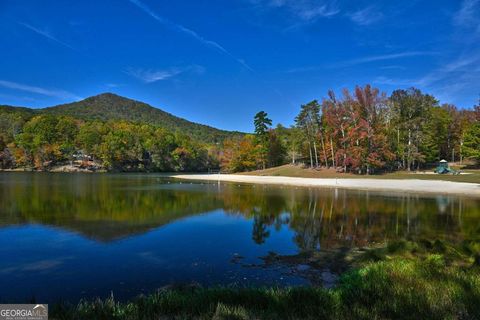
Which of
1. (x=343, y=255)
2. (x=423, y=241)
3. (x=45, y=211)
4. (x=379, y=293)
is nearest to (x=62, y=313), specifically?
(x=379, y=293)

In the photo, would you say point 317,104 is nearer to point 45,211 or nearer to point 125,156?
point 45,211

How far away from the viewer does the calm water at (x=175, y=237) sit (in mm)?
9453

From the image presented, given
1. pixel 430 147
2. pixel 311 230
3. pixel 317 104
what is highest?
pixel 317 104

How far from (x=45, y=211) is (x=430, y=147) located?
75.8 m

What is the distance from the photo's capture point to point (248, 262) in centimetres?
1138

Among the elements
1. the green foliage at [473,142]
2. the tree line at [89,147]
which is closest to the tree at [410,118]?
the green foliage at [473,142]

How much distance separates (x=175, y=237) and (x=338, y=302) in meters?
10.7

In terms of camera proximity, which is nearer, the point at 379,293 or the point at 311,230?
the point at 379,293

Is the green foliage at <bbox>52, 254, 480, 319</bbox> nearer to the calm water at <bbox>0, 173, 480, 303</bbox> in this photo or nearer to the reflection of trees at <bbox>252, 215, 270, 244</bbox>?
the calm water at <bbox>0, 173, 480, 303</bbox>

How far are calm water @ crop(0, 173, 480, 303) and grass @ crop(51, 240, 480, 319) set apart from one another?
241cm

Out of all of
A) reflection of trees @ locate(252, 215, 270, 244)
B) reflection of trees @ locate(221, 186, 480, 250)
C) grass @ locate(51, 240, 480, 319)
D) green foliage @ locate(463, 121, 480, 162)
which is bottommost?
reflection of trees @ locate(252, 215, 270, 244)

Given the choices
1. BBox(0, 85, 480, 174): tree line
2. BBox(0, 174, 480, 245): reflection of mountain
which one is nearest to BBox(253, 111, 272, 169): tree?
BBox(0, 85, 480, 174): tree line

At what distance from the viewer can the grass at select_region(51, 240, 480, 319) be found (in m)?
5.30

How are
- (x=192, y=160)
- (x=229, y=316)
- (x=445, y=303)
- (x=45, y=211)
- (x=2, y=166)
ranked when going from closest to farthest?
(x=229, y=316) → (x=445, y=303) → (x=45, y=211) → (x=2, y=166) → (x=192, y=160)
